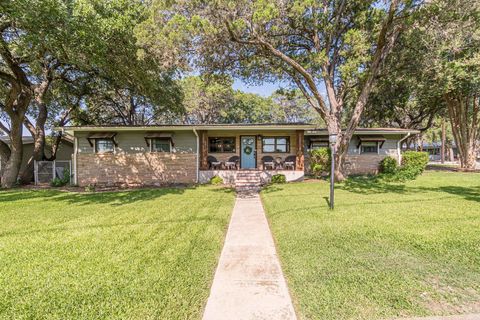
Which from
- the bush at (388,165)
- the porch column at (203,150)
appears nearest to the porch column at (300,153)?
the porch column at (203,150)

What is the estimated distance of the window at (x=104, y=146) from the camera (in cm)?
1237

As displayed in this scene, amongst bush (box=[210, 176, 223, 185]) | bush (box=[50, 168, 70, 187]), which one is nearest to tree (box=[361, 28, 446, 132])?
bush (box=[210, 176, 223, 185])

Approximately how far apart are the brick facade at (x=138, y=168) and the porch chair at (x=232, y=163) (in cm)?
192

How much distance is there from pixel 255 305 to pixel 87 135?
1365 centimetres

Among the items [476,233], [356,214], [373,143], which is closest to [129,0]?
[356,214]

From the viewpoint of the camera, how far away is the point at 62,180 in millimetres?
11773

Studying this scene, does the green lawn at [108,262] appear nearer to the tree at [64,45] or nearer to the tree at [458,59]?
the tree at [64,45]

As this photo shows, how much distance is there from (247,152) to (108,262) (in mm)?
10139

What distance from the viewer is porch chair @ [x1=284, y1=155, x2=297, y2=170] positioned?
12188mm

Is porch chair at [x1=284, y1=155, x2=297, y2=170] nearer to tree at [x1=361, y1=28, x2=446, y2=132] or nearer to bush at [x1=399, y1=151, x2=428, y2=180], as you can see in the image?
bush at [x1=399, y1=151, x2=428, y2=180]

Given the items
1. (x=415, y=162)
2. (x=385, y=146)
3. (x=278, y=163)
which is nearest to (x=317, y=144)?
(x=278, y=163)

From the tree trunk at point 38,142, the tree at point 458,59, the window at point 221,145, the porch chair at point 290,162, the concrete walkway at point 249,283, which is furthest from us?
the window at point 221,145

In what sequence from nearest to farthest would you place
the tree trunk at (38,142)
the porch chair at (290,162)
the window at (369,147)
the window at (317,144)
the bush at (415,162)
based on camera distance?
the bush at (415,162) → the porch chair at (290,162) → the tree trunk at (38,142) → the window at (369,147) → the window at (317,144)

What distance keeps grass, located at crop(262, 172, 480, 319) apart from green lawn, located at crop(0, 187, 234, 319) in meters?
1.25
